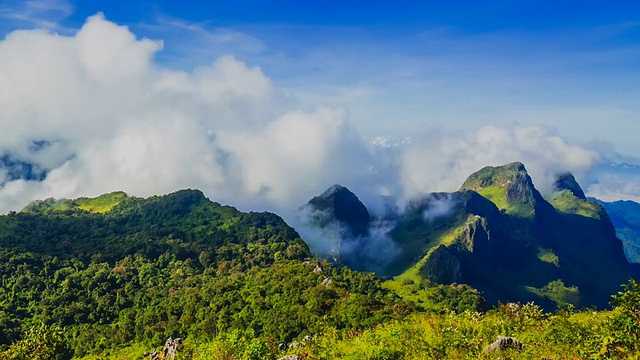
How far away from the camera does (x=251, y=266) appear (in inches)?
7859

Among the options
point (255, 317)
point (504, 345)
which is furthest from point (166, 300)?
point (504, 345)

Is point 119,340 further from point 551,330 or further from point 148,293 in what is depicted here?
point 551,330

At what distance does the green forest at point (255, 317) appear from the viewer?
38.6m

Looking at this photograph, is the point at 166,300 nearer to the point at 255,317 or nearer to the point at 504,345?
the point at 255,317

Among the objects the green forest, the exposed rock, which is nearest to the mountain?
the green forest

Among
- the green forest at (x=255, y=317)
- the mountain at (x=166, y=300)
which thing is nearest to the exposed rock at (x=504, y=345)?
the green forest at (x=255, y=317)

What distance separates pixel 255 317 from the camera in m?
128

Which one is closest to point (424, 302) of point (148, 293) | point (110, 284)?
point (148, 293)

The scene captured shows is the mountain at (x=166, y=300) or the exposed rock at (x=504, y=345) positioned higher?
the exposed rock at (x=504, y=345)

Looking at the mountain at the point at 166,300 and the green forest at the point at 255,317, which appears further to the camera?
the mountain at the point at 166,300

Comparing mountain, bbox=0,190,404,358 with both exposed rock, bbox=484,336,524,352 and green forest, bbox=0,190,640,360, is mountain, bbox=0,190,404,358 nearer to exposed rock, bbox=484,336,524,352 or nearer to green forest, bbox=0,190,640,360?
green forest, bbox=0,190,640,360

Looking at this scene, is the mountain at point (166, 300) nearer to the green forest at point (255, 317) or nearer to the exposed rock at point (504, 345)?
the green forest at point (255, 317)

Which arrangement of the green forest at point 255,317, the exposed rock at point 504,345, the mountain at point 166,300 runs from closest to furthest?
1. the exposed rock at point 504,345
2. the green forest at point 255,317
3. the mountain at point 166,300

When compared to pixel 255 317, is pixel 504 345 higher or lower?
higher
